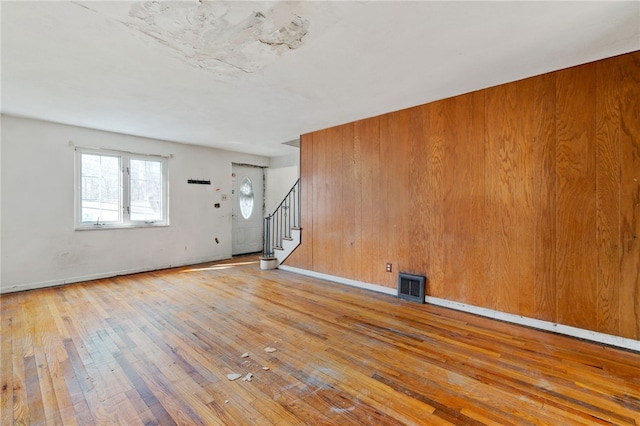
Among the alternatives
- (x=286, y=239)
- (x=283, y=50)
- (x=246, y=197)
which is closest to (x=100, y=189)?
(x=246, y=197)

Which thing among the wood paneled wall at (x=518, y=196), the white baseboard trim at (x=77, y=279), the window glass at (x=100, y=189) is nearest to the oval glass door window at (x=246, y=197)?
the white baseboard trim at (x=77, y=279)

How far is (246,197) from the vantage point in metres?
7.23

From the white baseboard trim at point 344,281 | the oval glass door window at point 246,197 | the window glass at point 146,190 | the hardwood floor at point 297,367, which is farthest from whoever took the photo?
the oval glass door window at point 246,197

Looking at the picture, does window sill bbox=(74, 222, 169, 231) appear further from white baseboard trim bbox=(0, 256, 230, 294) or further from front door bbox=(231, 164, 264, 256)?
front door bbox=(231, 164, 264, 256)

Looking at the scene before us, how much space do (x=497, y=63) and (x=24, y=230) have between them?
6.61 metres

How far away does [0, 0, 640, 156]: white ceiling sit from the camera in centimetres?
188

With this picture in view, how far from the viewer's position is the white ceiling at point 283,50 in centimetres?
188

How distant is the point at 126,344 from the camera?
253 centimetres

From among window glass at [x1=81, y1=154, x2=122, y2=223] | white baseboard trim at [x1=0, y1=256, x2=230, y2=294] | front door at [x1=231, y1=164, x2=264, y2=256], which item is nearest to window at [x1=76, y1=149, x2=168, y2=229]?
window glass at [x1=81, y1=154, x2=122, y2=223]

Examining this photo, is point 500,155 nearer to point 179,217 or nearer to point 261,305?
point 261,305

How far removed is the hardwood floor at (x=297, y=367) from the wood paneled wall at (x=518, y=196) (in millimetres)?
468

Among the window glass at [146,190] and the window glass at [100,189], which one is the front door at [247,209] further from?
the window glass at [100,189]

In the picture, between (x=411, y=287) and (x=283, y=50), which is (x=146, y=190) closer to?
(x=283, y=50)

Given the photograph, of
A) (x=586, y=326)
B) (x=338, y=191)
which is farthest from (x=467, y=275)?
(x=338, y=191)
